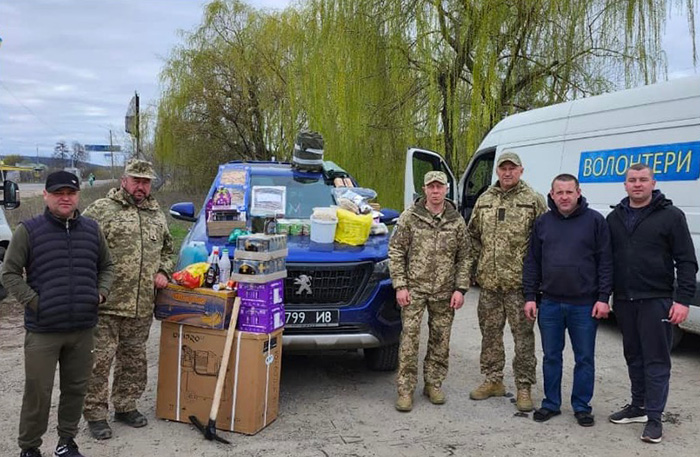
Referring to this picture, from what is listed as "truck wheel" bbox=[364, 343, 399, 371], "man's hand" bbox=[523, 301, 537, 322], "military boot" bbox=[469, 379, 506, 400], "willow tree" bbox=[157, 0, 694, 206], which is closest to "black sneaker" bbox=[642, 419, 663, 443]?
"man's hand" bbox=[523, 301, 537, 322]

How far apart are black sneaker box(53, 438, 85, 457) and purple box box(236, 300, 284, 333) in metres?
1.19

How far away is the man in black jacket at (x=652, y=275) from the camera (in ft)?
13.1

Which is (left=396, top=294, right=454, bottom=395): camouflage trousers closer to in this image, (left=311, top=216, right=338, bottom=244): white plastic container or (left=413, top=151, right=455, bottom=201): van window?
(left=311, top=216, right=338, bottom=244): white plastic container

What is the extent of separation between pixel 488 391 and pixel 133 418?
8.81 ft

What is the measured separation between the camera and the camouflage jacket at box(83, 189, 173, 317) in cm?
398

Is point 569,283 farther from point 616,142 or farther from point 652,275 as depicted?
point 616,142

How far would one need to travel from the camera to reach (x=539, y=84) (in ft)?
37.5

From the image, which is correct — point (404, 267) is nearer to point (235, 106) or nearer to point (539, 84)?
point (539, 84)

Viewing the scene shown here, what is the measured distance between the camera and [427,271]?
459 cm

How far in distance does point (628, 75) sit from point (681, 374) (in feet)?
23.5

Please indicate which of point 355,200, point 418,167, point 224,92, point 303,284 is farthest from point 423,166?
point 224,92

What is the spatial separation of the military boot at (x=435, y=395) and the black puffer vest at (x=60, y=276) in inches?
100

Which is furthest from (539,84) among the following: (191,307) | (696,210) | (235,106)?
(235,106)

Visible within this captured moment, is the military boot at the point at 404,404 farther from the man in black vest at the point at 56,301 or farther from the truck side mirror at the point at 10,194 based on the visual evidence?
the truck side mirror at the point at 10,194
